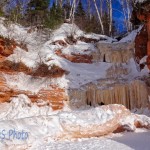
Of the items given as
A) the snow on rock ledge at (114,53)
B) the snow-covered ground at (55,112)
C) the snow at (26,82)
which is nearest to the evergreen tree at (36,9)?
the snow-covered ground at (55,112)

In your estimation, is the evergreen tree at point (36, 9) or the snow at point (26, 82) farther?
the evergreen tree at point (36, 9)

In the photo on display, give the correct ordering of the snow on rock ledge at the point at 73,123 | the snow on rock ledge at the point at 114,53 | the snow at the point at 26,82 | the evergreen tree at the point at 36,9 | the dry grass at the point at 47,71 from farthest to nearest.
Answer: the evergreen tree at the point at 36,9 < the snow on rock ledge at the point at 114,53 < the dry grass at the point at 47,71 < the snow at the point at 26,82 < the snow on rock ledge at the point at 73,123

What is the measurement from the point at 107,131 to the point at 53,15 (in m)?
12.6

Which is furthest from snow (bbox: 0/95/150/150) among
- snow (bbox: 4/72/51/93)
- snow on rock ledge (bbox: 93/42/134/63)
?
snow on rock ledge (bbox: 93/42/134/63)

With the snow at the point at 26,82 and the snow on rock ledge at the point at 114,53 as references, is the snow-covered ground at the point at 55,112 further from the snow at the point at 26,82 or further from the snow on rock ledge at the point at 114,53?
the snow on rock ledge at the point at 114,53

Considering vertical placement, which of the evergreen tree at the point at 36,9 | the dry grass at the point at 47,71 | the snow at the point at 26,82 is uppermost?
the evergreen tree at the point at 36,9

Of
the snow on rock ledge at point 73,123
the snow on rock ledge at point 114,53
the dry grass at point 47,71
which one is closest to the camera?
the snow on rock ledge at point 73,123

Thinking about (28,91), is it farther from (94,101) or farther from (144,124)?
(144,124)

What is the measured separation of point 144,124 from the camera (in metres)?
8.11

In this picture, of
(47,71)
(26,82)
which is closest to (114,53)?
(47,71)

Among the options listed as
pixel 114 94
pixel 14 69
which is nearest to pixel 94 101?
pixel 114 94

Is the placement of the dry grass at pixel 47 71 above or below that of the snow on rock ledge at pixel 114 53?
below

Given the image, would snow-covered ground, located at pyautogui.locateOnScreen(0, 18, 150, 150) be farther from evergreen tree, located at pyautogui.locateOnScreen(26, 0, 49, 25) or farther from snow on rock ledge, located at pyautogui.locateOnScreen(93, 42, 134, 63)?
evergreen tree, located at pyautogui.locateOnScreen(26, 0, 49, 25)

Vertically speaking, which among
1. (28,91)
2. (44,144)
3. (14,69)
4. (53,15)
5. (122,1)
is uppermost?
(122,1)
